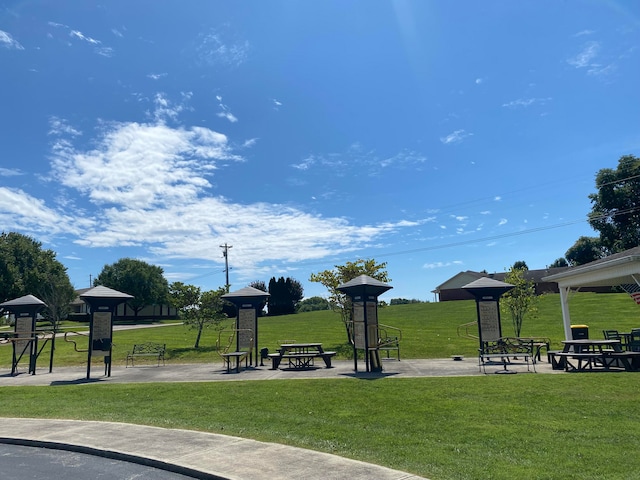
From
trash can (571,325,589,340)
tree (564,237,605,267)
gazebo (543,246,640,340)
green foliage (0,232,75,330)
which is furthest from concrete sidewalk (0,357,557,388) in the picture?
tree (564,237,605,267)

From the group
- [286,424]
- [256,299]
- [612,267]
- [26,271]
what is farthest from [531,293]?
[26,271]

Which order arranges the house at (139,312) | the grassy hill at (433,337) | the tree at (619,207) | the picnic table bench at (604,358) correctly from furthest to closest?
the house at (139,312), the tree at (619,207), the grassy hill at (433,337), the picnic table bench at (604,358)

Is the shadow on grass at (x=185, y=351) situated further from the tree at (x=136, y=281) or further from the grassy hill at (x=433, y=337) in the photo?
the tree at (x=136, y=281)

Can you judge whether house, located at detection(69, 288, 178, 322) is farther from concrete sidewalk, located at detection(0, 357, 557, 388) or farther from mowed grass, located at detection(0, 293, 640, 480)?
mowed grass, located at detection(0, 293, 640, 480)

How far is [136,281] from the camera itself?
67.4 m

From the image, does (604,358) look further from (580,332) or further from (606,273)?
(580,332)

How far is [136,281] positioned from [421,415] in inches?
2612

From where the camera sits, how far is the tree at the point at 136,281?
221 ft

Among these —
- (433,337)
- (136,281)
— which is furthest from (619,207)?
(136,281)

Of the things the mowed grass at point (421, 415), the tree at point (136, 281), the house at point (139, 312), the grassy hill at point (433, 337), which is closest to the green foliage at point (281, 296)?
the tree at point (136, 281)

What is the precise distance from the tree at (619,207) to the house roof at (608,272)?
40343mm

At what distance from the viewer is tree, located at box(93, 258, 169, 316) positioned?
67.2 metres

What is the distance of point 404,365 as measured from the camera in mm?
14992

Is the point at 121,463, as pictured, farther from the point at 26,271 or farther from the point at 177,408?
the point at 26,271
